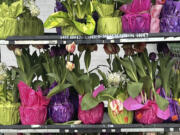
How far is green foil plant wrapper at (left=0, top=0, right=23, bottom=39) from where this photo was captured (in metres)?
1.94

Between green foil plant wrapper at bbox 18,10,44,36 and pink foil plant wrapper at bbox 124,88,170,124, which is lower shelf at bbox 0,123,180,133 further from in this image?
green foil plant wrapper at bbox 18,10,44,36

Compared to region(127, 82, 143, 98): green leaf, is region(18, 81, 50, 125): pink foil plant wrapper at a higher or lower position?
lower

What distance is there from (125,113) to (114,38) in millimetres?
499

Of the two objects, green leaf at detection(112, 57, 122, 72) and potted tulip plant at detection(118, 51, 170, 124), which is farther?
green leaf at detection(112, 57, 122, 72)

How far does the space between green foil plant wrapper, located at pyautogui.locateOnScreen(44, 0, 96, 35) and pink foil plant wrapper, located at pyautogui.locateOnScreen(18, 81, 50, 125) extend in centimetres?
44

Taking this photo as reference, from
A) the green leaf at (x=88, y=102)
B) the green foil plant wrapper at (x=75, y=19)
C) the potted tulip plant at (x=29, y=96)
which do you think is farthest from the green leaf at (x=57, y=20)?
the green leaf at (x=88, y=102)

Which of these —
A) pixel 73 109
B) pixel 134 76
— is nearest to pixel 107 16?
pixel 134 76

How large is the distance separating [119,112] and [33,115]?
1.87 feet

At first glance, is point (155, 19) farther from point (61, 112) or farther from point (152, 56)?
point (61, 112)

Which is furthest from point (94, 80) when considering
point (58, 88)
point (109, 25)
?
point (109, 25)

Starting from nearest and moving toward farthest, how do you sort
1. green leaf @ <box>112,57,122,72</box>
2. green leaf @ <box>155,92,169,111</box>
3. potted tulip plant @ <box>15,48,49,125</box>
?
green leaf @ <box>155,92,169,111</box> < potted tulip plant @ <box>15,48,49,125</box> < green leaf @ <box>112,57,122,72</box>

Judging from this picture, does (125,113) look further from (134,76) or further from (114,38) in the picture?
(114,38)

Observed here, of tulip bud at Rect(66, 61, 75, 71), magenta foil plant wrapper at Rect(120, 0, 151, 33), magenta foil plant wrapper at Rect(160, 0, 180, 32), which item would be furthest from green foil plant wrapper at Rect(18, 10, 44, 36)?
magenta foil plant wrapper at Rect(160, 0, 180, 32)

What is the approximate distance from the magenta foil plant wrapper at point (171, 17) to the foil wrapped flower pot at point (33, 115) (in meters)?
0.98
